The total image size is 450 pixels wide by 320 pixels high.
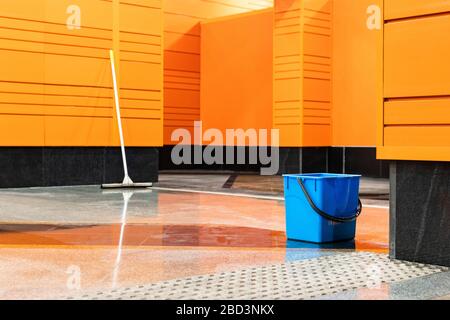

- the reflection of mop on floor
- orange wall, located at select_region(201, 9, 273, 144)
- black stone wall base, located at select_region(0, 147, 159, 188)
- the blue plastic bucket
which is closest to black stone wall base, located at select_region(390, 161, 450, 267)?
the blue plastic bucket

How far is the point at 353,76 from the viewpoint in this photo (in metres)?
13.8

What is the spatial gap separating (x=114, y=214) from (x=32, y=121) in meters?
3.92

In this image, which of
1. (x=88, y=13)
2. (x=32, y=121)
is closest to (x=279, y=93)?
(x=88, y=13)

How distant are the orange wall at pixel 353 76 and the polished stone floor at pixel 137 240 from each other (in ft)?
17.6

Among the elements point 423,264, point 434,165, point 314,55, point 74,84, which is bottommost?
point 423,264

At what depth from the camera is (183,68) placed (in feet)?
53.6

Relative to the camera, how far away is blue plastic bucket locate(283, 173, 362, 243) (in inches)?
192

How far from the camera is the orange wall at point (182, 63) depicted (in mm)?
16125

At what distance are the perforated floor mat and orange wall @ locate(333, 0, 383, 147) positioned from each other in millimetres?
9527

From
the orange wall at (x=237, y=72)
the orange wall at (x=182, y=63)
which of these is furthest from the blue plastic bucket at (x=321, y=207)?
the orange wall at (x=182, y=63)

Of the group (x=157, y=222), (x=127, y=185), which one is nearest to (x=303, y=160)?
(x=127, y=185)
